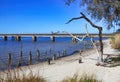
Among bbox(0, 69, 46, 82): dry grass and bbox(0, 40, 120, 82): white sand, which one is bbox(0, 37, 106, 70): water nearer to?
bbox(0, 69, 46, 82): dry grass

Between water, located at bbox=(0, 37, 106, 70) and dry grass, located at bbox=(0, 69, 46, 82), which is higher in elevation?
dry grass, located at bbox=(0, 69, 46, 82)

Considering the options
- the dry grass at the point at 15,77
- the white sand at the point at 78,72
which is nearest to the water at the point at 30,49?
the dry grass at the point at 15,77

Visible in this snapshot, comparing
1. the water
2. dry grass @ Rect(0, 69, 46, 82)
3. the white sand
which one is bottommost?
the water

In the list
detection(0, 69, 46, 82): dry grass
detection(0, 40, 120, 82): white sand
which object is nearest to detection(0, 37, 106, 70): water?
detection(0, 69, 46, 82): dry grass

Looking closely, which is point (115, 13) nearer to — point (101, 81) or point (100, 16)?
point (100, 16)

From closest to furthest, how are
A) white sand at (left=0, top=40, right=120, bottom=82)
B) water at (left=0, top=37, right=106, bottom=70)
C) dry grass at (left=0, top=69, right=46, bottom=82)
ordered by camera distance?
dry grass at (left=0, top=69, right=46, bottom=82) → white sand at (left=0, top=40, right=120, bottom=82) → water at (left=0, top=37, right=106, bottom=70)

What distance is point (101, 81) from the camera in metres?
11.9

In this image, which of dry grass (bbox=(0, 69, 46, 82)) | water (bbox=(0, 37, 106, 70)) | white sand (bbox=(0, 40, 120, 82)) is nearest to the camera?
dry grass (bbox=(0, 69, 46, 82))

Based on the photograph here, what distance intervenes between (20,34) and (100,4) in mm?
86354

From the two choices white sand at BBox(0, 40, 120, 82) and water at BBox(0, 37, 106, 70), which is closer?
white sand at BBox(0, 40, 120, 82)

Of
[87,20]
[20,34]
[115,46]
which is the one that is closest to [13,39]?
[20,34]

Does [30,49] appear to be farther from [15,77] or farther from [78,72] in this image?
[15,77]

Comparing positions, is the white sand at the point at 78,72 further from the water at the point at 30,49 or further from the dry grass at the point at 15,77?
the water at the point at 30,49

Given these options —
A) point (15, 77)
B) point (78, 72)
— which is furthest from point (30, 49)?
point (15, 77)
